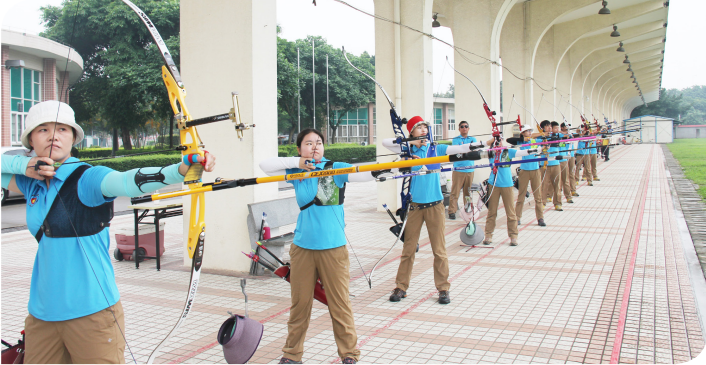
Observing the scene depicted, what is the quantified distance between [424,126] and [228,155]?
2.91 m

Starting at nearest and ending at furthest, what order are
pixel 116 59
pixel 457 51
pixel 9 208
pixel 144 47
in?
pixel 9 208 < pixel 457 51 < pixel 116 59 < pixel 144 47

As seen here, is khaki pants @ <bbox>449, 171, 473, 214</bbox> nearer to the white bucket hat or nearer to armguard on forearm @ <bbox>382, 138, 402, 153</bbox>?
armguard on forearm @ <bbox>382, 138, 402, 153</bbox>

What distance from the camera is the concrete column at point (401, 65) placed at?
1182cm

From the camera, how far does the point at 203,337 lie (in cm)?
466

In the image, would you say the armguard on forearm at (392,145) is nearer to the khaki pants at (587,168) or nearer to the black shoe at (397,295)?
the black shoe at (397,295)

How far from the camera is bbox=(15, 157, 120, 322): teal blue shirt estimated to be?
2543mm

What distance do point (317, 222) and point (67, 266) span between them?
178cm

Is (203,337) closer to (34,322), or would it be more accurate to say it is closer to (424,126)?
(34,322)

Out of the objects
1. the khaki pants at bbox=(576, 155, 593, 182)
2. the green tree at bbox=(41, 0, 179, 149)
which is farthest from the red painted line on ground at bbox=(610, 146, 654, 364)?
the green tree at bbox=(41, 0, 179, 149)

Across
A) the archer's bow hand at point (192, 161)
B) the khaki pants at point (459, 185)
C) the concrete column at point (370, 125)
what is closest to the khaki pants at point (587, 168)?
the khaki pants at point (459, 185)

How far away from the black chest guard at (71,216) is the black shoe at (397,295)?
11.9 ft

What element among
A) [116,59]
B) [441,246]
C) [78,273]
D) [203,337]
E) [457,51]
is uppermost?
[116,59]

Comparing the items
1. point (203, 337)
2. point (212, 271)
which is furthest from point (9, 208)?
point (203, 337)

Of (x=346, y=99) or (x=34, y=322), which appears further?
(x=346, y=99)
